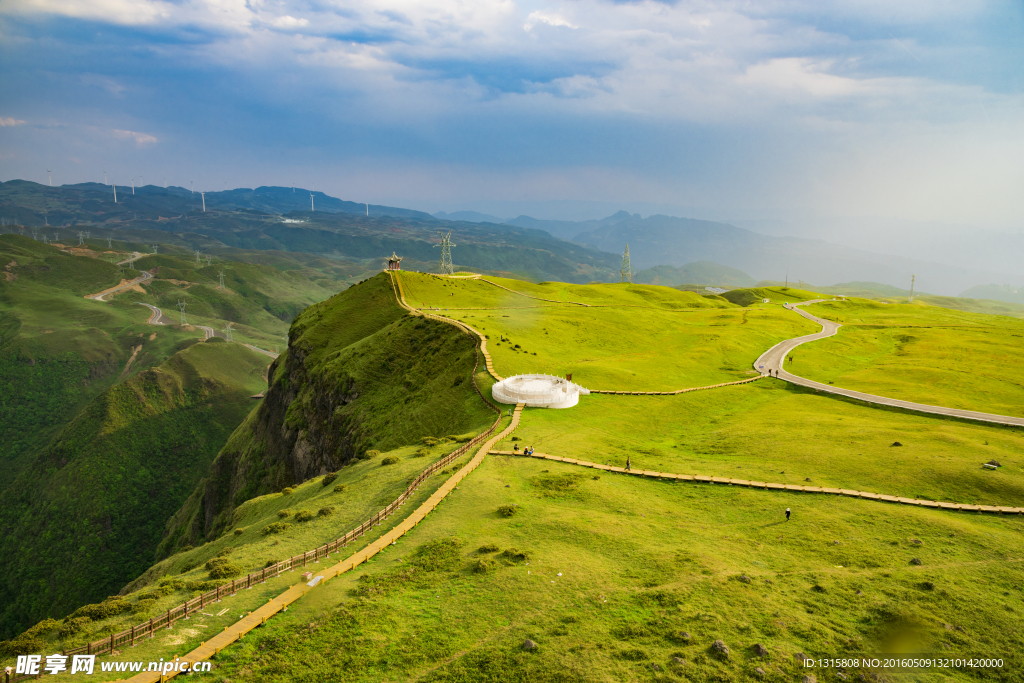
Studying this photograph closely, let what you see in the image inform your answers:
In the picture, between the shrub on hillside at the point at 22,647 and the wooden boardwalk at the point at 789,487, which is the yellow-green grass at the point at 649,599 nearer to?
the wooden boardwalk at the point at 789,487

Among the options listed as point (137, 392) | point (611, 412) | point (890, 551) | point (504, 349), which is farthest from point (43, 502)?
point (890, 551)

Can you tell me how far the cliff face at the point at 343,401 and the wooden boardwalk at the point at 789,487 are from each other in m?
19.3

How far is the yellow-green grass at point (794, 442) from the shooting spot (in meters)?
43.3

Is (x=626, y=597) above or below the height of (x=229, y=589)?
above

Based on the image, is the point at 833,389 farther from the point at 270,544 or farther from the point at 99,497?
the point at 99,497

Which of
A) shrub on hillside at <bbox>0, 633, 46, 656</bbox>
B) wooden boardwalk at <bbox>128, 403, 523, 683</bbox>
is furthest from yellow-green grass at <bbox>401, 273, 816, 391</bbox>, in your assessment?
shrub on hillside at <bbox>0, 633, 46, 656</bbox>

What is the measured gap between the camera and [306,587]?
28.4 meters

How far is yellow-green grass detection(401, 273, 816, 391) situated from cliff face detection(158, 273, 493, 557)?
9351 millimetres

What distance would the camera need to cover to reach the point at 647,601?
88.3 feet

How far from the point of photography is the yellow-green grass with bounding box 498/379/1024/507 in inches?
1704

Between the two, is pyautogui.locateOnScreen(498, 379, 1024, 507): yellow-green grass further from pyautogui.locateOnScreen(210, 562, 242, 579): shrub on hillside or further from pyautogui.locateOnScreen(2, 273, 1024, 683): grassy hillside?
pyautogui.locateOnScreen(210, 562, 242, 579): shrub on hillside

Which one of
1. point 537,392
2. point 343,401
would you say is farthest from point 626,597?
point 343,401

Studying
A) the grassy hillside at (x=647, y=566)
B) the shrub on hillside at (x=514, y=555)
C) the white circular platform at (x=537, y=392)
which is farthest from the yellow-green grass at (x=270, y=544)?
the white circular platform at (x=537, y=392)

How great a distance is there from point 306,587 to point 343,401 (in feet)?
237
